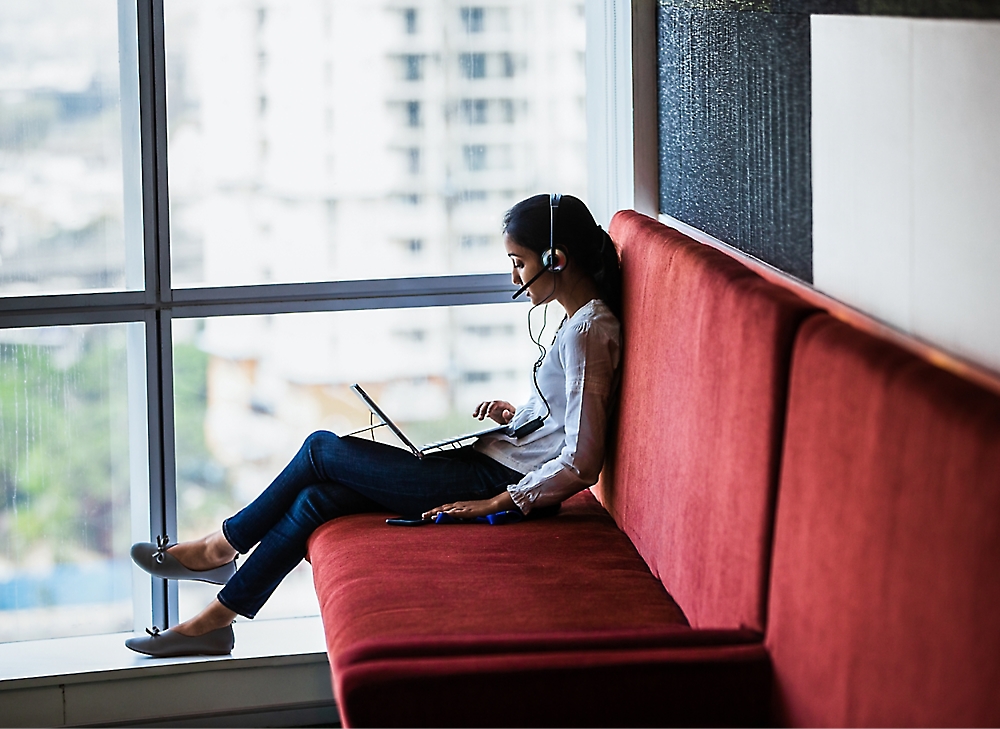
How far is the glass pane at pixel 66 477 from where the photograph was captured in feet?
9.66

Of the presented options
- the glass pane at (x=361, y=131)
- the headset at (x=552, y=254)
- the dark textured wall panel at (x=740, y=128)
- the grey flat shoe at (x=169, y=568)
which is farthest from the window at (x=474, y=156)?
the grey flat shoe at (x=169, y=568)

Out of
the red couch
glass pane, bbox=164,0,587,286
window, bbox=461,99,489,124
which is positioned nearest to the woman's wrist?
the red couch

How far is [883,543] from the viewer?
1.29 m

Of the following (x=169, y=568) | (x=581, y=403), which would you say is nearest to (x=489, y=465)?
(x=581, y=403)

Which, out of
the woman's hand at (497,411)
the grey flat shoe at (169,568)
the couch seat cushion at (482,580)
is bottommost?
the grey flat shoe at (169,568)

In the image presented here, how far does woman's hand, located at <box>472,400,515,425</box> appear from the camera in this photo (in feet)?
9.30

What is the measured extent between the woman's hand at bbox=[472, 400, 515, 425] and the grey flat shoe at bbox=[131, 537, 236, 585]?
691 millimetres

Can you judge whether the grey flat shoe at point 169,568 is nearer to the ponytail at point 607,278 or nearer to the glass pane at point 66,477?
the glass pane at point 66,477

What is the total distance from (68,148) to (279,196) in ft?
1.71

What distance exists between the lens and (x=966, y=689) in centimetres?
112

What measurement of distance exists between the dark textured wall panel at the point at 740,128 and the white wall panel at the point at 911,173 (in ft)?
0.26

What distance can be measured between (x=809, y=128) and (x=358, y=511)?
1332 mm

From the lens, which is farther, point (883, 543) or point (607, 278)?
point (607, 278)

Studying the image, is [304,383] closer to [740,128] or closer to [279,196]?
[279,196]
